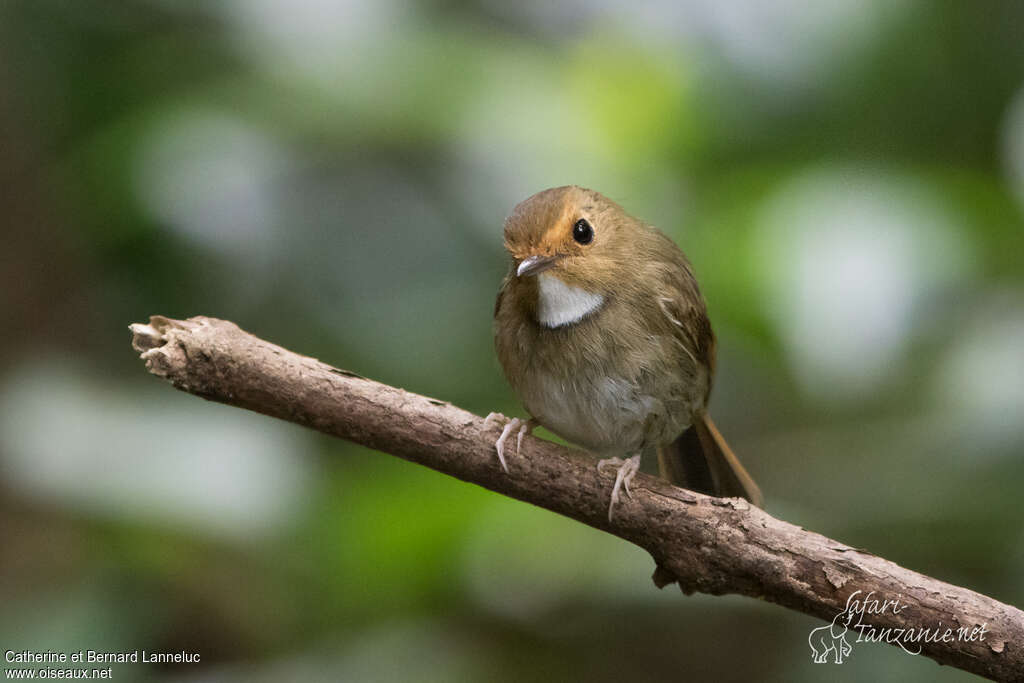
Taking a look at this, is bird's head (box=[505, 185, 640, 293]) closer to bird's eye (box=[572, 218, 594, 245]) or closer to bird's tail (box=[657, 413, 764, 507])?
bird's eye (box=[572, 218, 594, 245])

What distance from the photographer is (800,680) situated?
3527mm

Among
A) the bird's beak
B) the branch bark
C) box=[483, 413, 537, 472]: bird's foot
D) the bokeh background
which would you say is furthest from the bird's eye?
the branch bark

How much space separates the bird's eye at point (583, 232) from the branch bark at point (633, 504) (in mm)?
720

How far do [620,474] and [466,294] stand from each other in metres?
1.77

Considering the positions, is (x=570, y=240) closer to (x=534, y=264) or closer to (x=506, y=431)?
(x=534, y=264)

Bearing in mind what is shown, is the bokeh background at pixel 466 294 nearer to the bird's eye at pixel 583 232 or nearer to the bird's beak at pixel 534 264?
the bird's eye at pixel 583 232

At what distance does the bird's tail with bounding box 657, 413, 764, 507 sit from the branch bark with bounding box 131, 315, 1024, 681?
84 cm

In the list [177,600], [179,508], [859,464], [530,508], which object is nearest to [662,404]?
[530,508]

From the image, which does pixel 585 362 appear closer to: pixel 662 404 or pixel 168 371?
pixel 662 404

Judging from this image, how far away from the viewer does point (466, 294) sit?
424cm

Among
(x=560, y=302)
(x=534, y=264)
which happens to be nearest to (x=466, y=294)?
(x=560, y=302)

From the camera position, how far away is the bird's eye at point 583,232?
314 centimetres

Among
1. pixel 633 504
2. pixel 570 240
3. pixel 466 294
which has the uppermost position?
pixel 466 294

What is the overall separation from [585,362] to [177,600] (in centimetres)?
161
